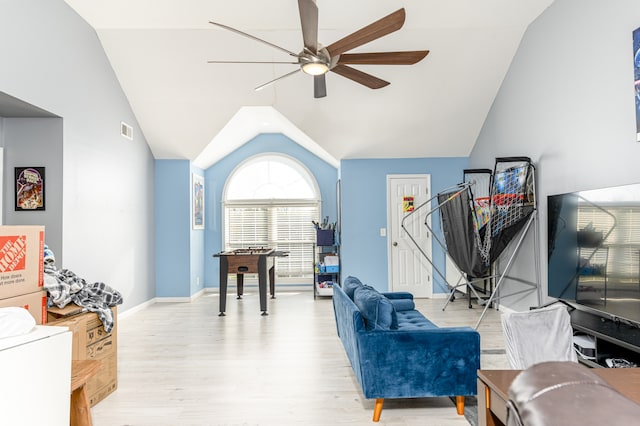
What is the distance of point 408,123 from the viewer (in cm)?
611

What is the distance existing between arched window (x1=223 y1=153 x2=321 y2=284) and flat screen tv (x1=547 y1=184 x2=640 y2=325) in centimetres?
453

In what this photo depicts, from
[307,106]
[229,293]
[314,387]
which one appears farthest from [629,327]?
[229,293]

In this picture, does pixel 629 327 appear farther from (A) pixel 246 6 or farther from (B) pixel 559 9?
(A) pixel 246 6

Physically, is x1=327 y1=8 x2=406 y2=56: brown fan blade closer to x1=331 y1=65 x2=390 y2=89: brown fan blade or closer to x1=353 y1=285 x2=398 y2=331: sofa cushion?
x1=331 y1=65 x2=390 y2=89: brown fan blade

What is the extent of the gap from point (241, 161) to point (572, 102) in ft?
17.3

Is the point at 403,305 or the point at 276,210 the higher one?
the point at 276,210

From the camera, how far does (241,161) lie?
25.2ft

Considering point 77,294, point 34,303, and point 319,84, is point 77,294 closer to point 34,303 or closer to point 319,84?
point 34,303

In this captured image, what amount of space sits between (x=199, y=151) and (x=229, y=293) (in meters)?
2.56

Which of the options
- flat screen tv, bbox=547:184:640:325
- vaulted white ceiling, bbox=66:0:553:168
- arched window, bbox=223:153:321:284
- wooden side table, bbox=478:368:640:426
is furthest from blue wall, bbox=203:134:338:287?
wooden side table, bbox=478:368:640:426

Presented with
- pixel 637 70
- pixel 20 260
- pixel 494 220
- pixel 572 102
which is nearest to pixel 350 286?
pixel 494 220

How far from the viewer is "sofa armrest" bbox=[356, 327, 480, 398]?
2512mm

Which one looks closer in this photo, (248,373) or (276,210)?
(248,373)

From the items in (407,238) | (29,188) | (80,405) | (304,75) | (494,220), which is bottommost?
(80,405)
